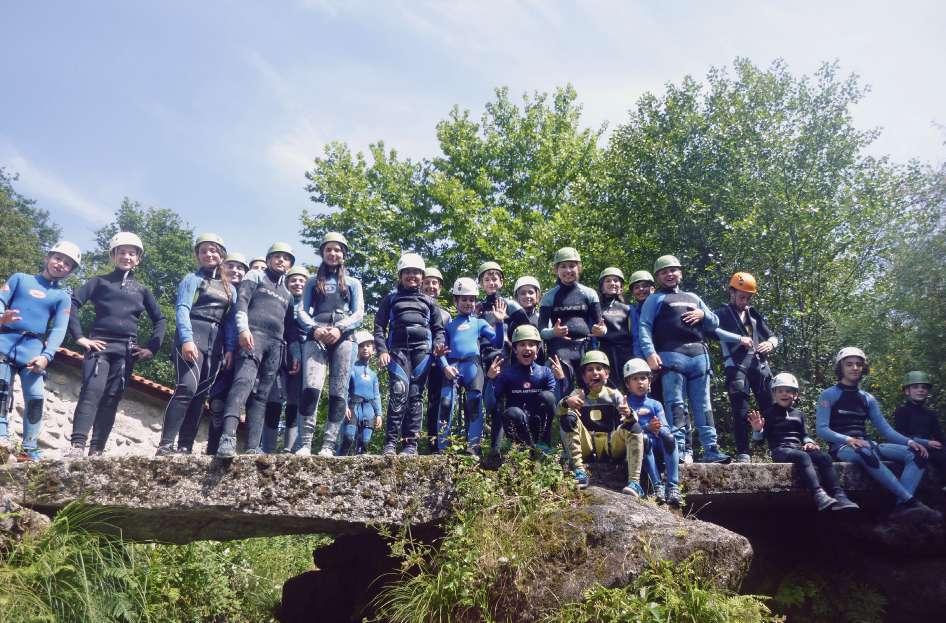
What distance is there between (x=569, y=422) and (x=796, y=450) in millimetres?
2619

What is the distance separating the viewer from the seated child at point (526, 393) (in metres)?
6.37

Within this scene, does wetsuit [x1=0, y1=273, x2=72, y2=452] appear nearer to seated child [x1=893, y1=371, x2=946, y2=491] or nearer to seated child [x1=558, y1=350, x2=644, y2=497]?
seated child [x1=558, y1=350, x2=644, y2=497]

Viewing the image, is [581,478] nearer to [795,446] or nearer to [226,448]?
[795,446]

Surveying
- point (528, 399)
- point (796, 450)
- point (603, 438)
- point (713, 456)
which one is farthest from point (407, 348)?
point (796, 450)

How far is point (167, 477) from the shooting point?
17.3ft

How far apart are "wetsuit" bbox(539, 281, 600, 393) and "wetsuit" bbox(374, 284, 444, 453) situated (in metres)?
1.17

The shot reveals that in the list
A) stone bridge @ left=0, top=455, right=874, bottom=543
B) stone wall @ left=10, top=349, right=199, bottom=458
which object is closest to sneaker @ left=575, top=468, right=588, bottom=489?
stone bridge @ left=0, top=455, right=874, bottom=543

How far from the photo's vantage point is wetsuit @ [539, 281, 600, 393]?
727 centimetres

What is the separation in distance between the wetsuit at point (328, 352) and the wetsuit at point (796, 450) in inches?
173

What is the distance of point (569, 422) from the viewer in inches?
240

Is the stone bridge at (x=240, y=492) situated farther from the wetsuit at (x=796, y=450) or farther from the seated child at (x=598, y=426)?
the wetsuit at (x=796, y=450)

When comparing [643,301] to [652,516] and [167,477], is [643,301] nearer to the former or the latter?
[652,516]

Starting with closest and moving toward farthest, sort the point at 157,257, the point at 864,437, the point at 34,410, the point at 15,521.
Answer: the point at 15,521
the point at 34,410
the point at 864,437
the point at 157,257

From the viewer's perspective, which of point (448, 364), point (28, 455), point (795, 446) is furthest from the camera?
point (795, 446)
